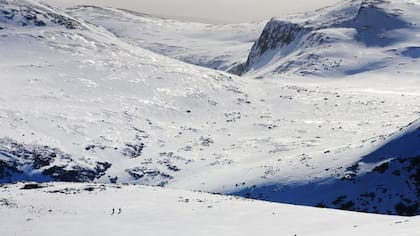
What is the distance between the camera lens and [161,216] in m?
29.8

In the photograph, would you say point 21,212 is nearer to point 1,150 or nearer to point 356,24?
point 1,150

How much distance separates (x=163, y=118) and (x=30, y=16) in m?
44.1

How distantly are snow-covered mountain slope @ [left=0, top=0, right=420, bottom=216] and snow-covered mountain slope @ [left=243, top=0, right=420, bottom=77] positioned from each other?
12245 mm

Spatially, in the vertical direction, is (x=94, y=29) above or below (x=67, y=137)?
above

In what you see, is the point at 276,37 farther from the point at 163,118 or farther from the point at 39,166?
the point at 39,166

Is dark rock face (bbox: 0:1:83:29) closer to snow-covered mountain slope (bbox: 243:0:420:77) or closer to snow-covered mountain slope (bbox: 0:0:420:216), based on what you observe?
snow-covered mountain slope (bbox: 0:0:420:216)

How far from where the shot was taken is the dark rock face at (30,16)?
105062 mm

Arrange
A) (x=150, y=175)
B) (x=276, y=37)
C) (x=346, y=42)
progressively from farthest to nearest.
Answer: (x=276, y=37)
(x=346, y=42)
(x=150, y=175)

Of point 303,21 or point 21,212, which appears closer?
point 21,212

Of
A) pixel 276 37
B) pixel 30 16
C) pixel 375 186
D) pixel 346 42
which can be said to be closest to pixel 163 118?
pixel 375 186

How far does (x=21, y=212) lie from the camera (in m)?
30.7

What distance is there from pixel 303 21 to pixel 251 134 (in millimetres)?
89583

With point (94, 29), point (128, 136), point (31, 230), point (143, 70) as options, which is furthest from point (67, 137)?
point (94, 29)

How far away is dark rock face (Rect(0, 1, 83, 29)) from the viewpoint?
10506 centimetres
